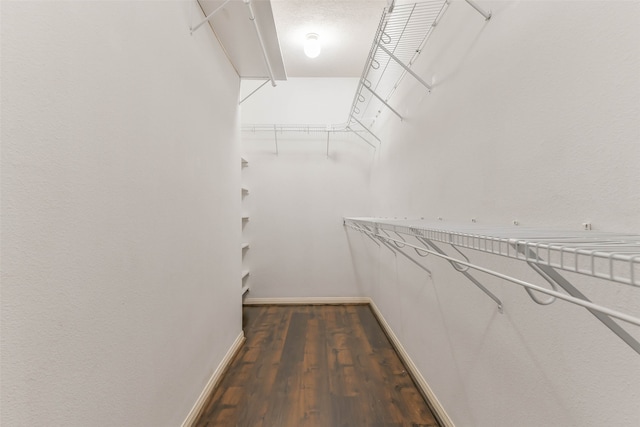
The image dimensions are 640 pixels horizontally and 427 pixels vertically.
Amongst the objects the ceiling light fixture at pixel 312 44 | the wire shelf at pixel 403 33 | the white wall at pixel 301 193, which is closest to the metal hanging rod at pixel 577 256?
the wire shelf at pixel 403 33

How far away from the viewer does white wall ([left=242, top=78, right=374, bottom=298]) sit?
3281mm

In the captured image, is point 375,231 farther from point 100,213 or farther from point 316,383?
point 100,213

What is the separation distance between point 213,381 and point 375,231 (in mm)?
1298

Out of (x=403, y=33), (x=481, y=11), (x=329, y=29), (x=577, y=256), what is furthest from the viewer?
(x=329, y=29)

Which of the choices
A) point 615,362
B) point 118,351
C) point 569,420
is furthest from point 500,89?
point 118,351

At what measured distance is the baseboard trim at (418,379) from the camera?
4.53ft

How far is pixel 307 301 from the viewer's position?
10.8ft

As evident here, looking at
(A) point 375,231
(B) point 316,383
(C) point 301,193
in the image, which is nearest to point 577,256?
(A) point 375,231

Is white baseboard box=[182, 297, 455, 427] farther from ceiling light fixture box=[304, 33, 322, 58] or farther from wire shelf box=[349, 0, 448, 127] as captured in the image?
ceiling light fixture box=[304, 33, 322, 58]

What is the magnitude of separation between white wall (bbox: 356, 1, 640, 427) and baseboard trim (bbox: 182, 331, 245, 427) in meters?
1.22

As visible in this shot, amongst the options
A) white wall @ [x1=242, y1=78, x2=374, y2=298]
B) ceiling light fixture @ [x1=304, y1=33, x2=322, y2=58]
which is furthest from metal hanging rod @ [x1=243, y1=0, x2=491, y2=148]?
white wall @ [x1=242, y1=78, x2=374, y2=298]

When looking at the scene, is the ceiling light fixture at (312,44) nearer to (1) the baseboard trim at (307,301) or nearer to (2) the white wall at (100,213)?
(2) the white wall at (100,213)

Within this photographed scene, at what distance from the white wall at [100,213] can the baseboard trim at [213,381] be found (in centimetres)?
6

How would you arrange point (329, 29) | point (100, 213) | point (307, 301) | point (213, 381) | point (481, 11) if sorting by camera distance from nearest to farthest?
point (100, 213), point (481, 11), point (213, 381), point (329, 29), point (307, 301)
